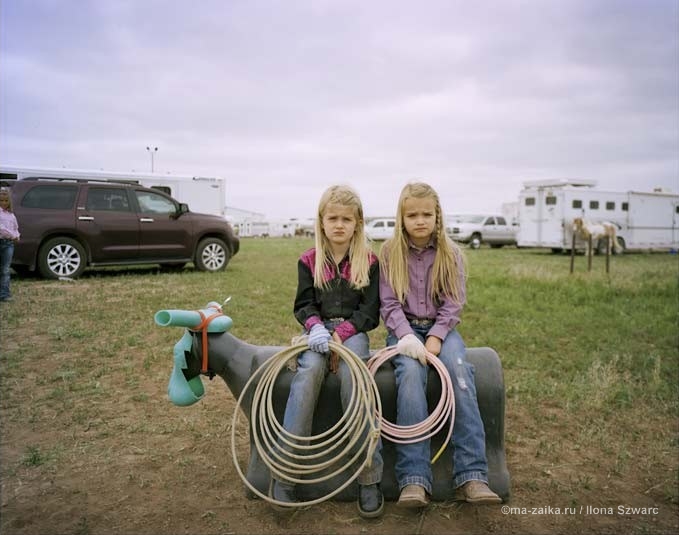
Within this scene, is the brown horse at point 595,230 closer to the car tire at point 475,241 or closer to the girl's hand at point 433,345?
Result: the car tire at point 475,241

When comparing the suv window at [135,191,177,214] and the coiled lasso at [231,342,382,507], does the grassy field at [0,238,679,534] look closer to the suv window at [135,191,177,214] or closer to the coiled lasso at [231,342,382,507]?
the coiled lasso at [231,342,382,507]

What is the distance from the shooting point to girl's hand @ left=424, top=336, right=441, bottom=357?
2982 mm

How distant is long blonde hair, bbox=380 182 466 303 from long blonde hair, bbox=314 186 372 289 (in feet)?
0.53

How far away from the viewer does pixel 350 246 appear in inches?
125

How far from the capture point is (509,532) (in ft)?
8.38

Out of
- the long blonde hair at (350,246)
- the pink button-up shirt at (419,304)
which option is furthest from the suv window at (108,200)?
the pink button-up shirt at (419,304)

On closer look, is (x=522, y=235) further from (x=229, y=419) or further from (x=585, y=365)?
(x=229, y=419)

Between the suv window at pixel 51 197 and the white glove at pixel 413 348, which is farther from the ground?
the suv window at pixel 51 197

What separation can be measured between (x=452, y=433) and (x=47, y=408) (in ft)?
9.80

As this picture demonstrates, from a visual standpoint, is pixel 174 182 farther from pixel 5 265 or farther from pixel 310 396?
pixel 310 396

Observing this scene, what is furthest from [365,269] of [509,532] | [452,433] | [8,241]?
[8,241]

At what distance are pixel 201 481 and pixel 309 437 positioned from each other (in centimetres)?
84

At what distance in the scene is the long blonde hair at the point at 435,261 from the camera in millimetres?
3182

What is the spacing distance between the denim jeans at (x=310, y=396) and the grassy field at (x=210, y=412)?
0.27 metres
